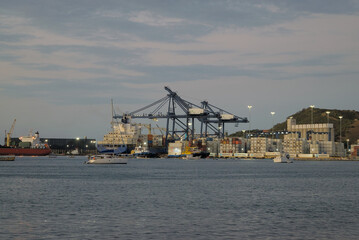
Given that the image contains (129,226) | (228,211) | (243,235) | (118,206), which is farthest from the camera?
(118,206)

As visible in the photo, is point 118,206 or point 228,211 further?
point 118,206

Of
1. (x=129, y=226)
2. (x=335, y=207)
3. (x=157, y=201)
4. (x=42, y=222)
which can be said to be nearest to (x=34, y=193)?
(x=157, y=201)

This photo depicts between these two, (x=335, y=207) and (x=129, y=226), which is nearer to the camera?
(x=129, y=226)

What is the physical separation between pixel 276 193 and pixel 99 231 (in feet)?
95.6

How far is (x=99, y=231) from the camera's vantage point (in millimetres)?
29234

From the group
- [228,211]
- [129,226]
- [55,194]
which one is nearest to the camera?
[129,226]

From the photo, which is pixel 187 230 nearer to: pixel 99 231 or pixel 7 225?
pixel 99 231

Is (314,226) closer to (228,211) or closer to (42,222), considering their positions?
(228,211)

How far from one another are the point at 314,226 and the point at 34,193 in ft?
103

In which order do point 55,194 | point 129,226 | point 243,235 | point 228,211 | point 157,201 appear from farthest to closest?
point 55,194, point 157,201, point 228,211, point 129,226, point 243,235

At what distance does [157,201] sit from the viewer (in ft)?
148

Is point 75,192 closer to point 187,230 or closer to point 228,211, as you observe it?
point 228,211

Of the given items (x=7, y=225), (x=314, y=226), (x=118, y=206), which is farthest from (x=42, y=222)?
(x=314, y=226)

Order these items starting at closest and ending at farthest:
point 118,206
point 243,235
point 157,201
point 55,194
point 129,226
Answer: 1. point 243,235
2. point 129,226
3. point 118,206
4. point 157,201
5. point 55,194
